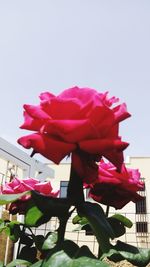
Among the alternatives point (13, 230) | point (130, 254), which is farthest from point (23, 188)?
point (130, 254)

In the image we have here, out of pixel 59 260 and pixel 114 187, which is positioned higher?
pixel 114 187

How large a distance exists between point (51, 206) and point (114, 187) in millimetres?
224

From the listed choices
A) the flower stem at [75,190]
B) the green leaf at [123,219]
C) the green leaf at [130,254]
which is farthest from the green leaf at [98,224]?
the green leaf at [123,219]

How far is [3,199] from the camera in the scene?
51cm

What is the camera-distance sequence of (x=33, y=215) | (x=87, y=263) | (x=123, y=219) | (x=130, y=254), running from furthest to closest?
(x=123, y=219) → (x=130, y=254) → (x=33, y=215) → (x=87, y=263)

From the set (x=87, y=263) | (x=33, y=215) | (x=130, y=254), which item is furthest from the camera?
(x=130, y=254)

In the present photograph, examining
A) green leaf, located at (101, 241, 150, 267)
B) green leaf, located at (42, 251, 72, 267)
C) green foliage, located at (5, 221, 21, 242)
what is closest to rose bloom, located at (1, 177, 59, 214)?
green foliage, located at (5, 221, 21, 242)

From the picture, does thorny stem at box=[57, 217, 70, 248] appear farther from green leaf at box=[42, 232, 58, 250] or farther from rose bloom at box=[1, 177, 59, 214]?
rose bloom at box=[1, 177, 59, 214]

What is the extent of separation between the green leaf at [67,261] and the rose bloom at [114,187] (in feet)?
0.75

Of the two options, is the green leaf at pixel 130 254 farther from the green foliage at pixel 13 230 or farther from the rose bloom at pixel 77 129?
the green foliage at pixel 13 230

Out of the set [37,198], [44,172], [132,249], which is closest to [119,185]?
[132,249]

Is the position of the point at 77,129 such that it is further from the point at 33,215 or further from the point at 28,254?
the point at 28,254

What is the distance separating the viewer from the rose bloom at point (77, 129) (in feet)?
1.61

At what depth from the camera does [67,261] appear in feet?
1.46
